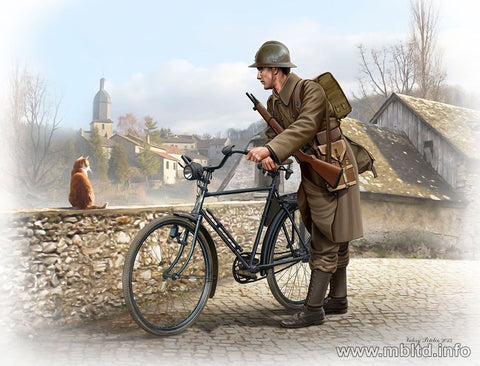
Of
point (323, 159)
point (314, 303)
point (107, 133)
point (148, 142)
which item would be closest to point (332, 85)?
point (323, 159)

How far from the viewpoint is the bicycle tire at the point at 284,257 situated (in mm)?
5047

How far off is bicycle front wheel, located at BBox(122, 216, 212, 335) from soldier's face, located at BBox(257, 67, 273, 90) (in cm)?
135

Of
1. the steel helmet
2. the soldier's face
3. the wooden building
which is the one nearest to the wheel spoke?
the soldier's face

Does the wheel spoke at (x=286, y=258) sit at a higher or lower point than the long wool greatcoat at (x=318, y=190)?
lower

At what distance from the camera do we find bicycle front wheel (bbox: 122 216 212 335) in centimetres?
411

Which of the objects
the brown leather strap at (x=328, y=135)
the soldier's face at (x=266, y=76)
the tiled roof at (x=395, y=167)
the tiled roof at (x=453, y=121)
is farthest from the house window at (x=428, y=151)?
the soldier's face at (x=266, y=76)

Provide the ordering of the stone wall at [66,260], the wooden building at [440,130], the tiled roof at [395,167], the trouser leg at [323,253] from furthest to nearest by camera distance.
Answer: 1. the wooden building at [440,130]
2. the tiled roof at [395,167]
3. the stone wall at [66,260]
4. the trouser leg at [323,253]

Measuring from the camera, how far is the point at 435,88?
24453mm

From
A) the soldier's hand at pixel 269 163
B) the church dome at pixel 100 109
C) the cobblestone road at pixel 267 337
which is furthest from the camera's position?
the church dome at pixel 100 109

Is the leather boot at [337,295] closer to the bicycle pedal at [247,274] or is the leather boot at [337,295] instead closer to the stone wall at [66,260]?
the bicycle pedal at [247,274]

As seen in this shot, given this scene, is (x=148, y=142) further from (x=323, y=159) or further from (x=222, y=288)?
(x=323, y=159)

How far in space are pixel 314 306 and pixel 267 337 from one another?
0.53 m

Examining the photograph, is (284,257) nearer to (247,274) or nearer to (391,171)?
(247,274)

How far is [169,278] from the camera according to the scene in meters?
4.36
